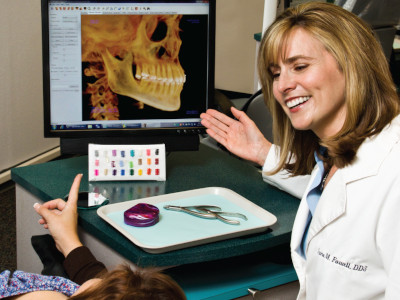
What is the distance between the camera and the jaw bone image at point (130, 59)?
64.5 inches

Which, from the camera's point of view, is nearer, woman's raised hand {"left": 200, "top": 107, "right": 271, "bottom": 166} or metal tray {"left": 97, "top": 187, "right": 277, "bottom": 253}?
metal tray {"left": 97, "top": 187, "right": 277, "bottom": 253}

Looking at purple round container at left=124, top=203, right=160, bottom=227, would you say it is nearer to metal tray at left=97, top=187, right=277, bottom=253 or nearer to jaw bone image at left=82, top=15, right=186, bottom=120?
metal tray at left=97, top=187, right=277, bottom=253

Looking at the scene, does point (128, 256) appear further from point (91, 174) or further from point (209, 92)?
point (209, 92)

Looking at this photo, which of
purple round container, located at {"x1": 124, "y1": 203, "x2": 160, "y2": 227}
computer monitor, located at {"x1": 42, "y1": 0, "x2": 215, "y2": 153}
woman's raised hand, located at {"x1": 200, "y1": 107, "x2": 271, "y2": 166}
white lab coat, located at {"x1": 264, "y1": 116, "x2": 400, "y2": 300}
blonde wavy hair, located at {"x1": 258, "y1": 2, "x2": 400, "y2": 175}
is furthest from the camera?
woman's raised hand, located at {"x1": 200, "y1": 107, "x2": 271, "y2": 166}

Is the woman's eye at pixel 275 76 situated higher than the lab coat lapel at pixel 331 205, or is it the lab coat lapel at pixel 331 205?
the woman's eye at pixel 275 76

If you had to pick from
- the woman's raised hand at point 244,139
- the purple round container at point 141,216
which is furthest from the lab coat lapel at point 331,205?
the woman's raised hand at point 244,139

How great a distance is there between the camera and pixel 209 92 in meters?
1.74

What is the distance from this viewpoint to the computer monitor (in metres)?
1.63

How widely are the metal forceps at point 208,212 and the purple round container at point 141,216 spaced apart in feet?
0.26

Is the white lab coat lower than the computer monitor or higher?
lower

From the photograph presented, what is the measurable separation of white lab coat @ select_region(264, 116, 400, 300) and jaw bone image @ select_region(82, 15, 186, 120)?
61 cm

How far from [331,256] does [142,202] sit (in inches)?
20.1

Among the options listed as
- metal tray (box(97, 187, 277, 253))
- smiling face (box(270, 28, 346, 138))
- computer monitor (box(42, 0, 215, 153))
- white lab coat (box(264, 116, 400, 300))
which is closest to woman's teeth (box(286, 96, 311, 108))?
smiling face (box(270, 28, 346, 138))

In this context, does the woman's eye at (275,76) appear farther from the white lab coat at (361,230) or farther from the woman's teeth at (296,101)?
the white lab coat at (361,230)
